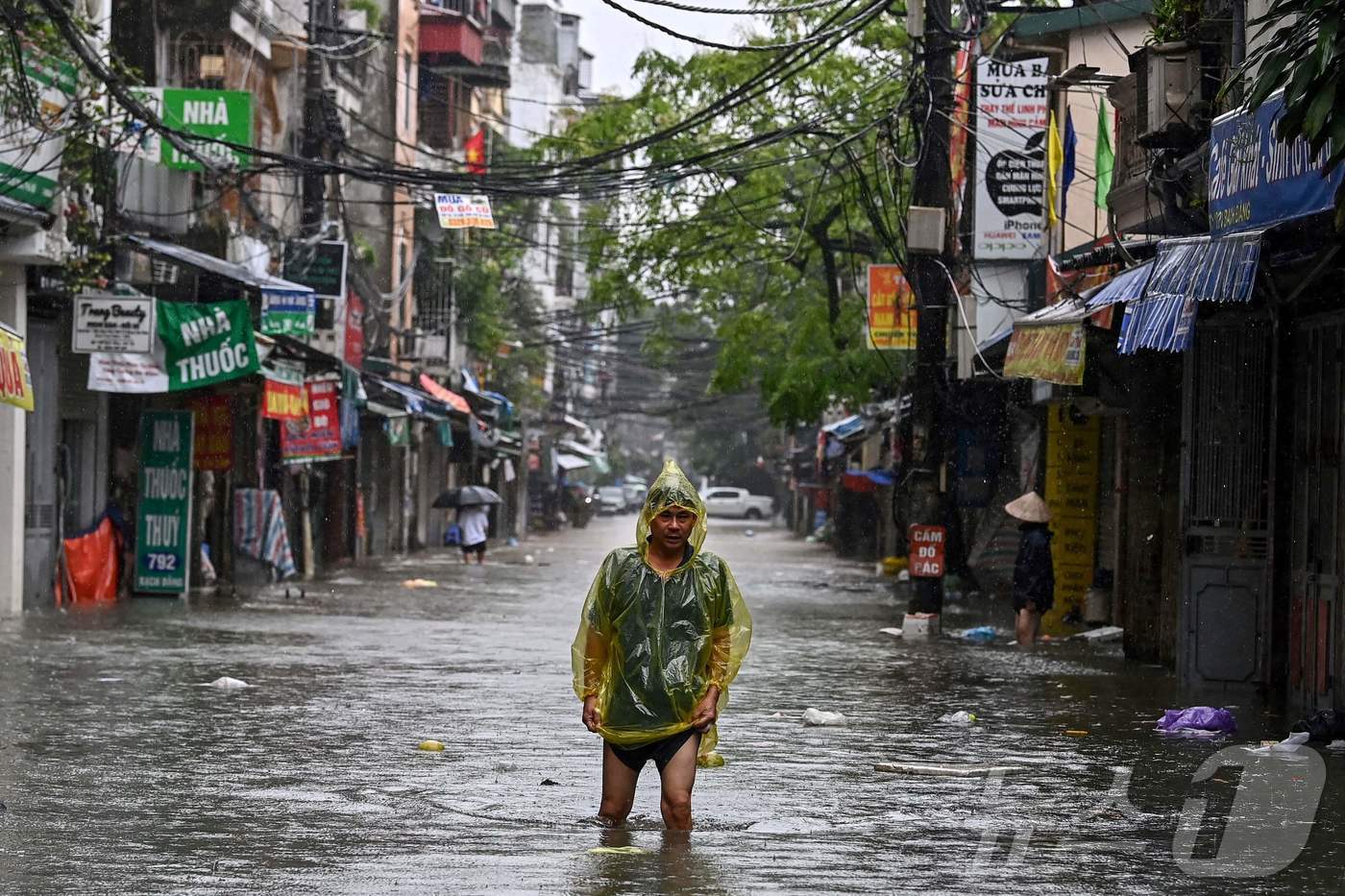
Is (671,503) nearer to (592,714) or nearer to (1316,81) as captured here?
(592,714)

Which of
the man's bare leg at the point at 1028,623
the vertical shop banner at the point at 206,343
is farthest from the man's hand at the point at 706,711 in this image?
the vertical shop banner at the point at 206,343

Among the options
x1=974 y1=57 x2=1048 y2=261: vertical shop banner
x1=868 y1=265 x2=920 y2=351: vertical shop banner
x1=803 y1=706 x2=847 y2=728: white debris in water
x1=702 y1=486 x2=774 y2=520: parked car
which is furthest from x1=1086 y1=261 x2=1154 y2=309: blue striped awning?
x1=702 y1=486 x2=774 y2=520: parked car

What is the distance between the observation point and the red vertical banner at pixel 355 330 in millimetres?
40062

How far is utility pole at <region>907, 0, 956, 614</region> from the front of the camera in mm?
22141

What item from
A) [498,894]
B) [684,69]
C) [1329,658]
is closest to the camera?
[498,894]

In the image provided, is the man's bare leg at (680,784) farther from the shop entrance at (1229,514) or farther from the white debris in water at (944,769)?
the shop entrance at (1229,514)

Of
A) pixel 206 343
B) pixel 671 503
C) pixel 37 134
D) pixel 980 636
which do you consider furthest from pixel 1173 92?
pixel 206 343

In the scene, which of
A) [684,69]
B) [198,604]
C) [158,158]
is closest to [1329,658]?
[198,604]

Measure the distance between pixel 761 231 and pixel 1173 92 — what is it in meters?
24.3

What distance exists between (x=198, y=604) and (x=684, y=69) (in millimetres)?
20326

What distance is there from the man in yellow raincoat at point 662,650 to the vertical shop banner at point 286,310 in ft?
63.5

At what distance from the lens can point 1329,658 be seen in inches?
553

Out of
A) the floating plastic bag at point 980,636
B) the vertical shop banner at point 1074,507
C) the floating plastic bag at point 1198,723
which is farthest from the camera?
the vertical shop banner at point 1074,507

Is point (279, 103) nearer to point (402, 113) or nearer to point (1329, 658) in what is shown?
point (402, 113)
